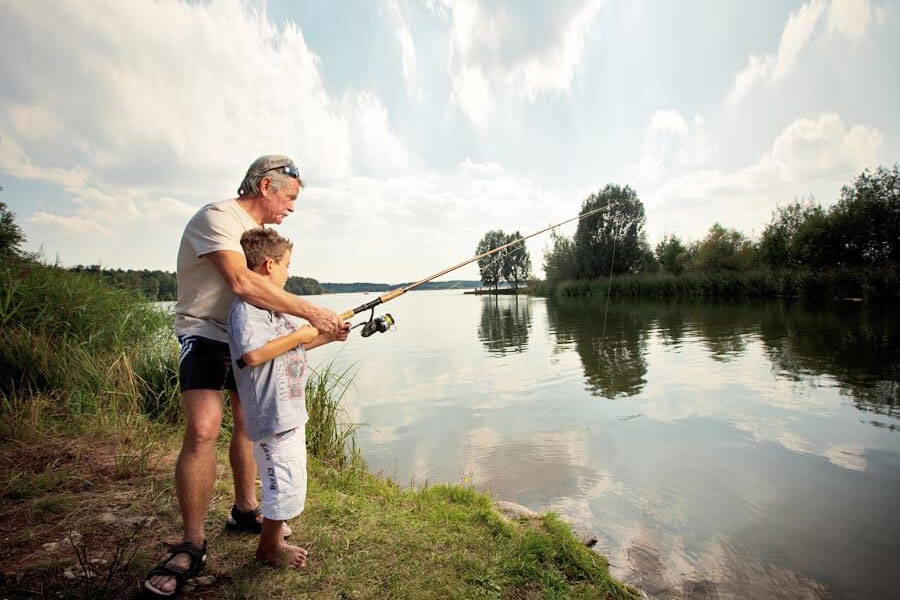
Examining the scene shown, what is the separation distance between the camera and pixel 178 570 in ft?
7.00

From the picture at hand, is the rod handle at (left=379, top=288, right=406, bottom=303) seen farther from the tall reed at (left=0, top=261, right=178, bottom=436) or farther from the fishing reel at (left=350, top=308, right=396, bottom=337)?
the tall reed at (left=0, top=261, right=178, bottom=436)

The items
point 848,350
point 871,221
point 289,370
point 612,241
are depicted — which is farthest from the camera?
point 612,241

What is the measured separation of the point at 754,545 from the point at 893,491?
2.11m

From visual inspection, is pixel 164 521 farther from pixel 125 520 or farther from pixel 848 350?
pixel 848 350

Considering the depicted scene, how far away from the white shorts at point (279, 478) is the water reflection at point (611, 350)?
7373 millimetres

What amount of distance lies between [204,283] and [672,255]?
182 feet

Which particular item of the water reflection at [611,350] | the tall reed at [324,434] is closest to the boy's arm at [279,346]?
the tall reed at [324,434]

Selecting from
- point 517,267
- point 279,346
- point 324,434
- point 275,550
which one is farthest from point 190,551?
point 517,267

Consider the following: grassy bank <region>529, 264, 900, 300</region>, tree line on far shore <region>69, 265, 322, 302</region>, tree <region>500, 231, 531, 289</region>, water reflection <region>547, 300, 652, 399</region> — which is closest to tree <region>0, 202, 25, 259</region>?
tree line on far shore <region>69, 265, 322, 302</region>

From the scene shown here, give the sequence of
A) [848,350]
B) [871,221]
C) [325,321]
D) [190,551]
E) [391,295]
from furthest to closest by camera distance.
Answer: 1. [871,221]
2. [848,350]
3. [391,295]
4. [325,321]
5. [190,551]

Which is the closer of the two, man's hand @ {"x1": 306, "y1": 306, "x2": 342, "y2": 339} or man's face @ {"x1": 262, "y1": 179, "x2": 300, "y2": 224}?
man's hand @ {"x1": 306, "y1": 306, "x2": 342, "y2": 339}

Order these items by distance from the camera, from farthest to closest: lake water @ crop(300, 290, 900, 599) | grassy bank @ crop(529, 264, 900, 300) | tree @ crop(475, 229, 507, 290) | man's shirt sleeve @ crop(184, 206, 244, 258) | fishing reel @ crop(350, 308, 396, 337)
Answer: tree @ crop(475, 229, 507, 290) < grassy bank @ crop(529, 264, 900, 300) < lake water @ crop(300, 290, 900, 599) < fishing reel @ crop(350, 308, 396, 337) < man's shirt sleeve @ crop(184, 206, 244, 258)

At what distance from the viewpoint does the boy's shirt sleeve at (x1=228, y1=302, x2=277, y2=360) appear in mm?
2221

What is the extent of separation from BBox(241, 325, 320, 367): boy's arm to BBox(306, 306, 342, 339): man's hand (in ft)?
0.13
